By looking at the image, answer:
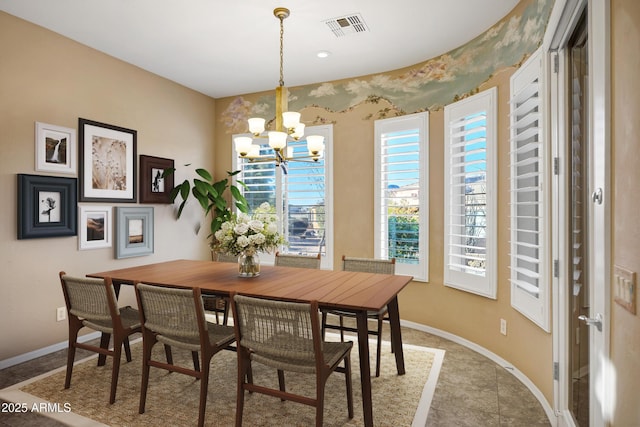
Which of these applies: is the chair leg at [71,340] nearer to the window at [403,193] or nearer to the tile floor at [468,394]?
the tile floor at [468,394]

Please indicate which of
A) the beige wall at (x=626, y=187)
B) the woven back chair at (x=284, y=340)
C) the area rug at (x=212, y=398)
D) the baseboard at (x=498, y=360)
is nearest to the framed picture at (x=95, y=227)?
the area rug at (x=212, y=398)

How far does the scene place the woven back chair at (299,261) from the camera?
3566 millimetres

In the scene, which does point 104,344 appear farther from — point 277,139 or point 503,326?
point 503,326

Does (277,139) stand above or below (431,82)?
below

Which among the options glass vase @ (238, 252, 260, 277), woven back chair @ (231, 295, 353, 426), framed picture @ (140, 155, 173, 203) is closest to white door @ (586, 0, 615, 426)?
woven back chair @ (231, 295, 353, 426)

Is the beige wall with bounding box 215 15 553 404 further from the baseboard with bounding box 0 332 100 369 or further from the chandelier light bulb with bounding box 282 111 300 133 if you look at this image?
the baseboard with bounding box 0 332 100 369

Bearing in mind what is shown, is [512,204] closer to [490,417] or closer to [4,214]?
[490,417]

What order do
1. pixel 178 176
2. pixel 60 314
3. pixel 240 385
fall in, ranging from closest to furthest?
pixel 240 385 → pixel 60 314 → pixel 178 176

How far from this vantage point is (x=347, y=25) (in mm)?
3268

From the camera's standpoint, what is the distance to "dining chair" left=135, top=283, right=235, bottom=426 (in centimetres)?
220

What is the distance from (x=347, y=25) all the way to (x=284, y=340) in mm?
2657

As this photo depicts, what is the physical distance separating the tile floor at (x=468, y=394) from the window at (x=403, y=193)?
1098 millimetres

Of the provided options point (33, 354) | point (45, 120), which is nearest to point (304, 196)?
point (45, 120)

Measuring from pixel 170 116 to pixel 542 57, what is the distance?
3.95 meters
